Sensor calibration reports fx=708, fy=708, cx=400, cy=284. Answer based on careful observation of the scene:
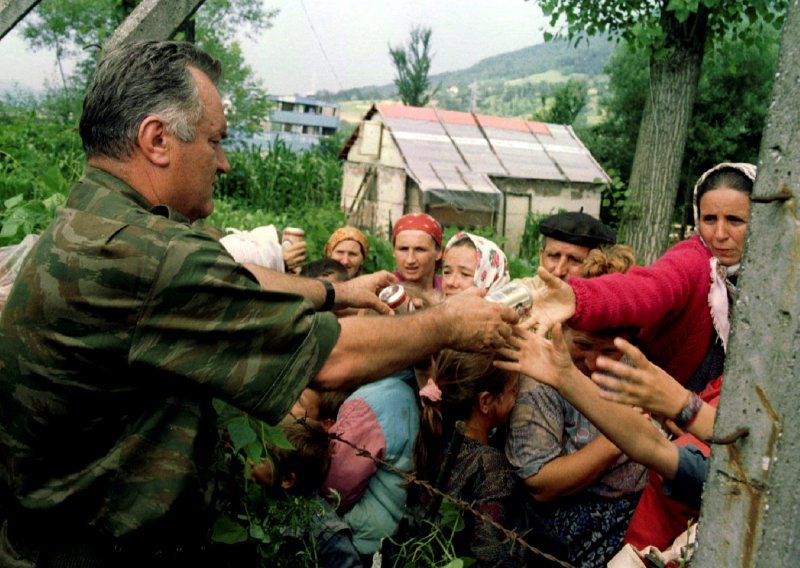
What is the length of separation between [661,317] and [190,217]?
1.74 m

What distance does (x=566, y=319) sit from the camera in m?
2.46

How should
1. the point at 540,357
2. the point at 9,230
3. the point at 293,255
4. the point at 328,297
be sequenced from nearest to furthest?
1. the point at 540,357
2. the point at 328,297
3. the point at 9,230
4. the point at 293,255

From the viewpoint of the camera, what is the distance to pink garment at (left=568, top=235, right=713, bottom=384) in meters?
2.48

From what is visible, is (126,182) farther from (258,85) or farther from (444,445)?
(258,85)

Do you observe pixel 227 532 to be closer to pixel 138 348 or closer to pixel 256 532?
pixel 256 532

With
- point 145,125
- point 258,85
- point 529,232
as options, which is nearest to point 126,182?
point 145,125

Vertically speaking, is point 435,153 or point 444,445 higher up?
point 435,153

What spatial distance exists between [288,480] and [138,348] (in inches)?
48.7

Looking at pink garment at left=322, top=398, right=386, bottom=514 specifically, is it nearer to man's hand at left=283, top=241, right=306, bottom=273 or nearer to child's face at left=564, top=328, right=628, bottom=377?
child's face at left=564, top=328, right=628, bottom=377

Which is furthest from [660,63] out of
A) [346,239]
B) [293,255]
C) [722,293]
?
[722,293]

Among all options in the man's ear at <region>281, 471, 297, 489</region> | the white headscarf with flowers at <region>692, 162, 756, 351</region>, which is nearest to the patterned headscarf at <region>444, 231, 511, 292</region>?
the white headscarf with flowers at <region>692, 162, 756, 351</region>

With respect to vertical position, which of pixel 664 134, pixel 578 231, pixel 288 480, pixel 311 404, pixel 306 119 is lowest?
pixel 288 480

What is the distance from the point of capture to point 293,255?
15.8 ft

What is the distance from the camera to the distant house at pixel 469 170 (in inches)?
532
